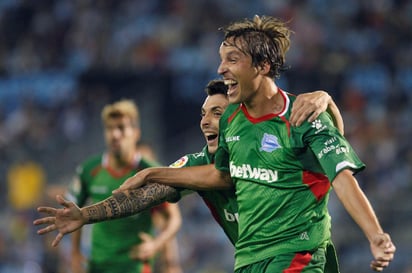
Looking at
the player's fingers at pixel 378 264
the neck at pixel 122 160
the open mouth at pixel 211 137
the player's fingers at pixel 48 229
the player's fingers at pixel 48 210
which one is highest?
the neck at pixel 122 160

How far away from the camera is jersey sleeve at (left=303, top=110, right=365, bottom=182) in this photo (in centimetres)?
516

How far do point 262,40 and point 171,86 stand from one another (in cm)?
1216

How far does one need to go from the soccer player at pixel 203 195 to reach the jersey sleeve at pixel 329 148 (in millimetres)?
83

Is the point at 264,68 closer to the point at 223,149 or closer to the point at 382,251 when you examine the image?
the point at 223,149

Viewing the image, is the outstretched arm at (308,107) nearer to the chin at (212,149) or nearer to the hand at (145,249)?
the chin at (212,149)

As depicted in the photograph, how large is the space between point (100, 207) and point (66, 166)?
12.4m

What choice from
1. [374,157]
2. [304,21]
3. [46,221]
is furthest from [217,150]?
[304,21]

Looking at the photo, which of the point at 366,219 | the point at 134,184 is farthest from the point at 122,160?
the point at 366,219

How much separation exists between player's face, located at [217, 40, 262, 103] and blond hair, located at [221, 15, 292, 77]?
0.03 meters

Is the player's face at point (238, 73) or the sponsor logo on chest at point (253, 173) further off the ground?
the player's face at point (238, 73)

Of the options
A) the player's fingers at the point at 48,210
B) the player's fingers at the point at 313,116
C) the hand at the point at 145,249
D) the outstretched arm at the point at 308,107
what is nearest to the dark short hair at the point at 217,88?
the outstretched arm at the point at 308,107

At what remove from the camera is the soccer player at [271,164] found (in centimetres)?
550

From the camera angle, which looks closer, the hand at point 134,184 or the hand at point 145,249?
the hand at point 134,184

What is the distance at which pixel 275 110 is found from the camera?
561cm
